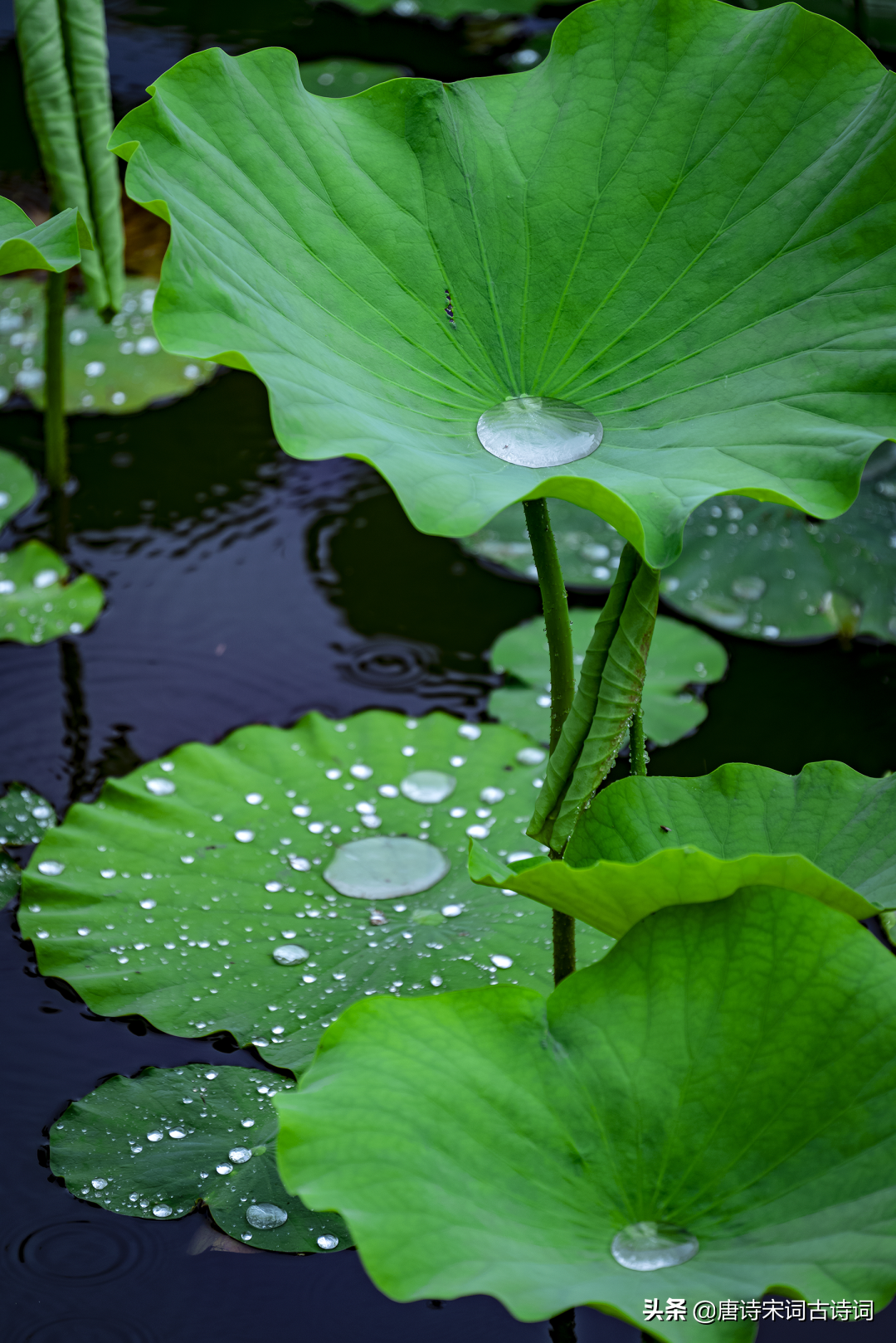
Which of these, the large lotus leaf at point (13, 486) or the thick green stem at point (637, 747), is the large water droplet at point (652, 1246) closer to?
the thick green stem at point (637, 747)

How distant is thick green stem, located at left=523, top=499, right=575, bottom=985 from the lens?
1120 millimetres

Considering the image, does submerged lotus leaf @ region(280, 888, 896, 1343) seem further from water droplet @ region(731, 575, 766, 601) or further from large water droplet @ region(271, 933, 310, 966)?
water droplet @ region(731, 575, 766, 601)

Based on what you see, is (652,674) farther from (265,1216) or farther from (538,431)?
(265,1216)

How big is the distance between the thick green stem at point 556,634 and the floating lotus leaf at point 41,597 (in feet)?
3.59

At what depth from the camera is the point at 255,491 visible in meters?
2.36

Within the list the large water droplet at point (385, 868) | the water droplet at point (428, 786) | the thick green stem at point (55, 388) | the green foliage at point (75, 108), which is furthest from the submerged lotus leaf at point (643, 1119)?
the thick green stem at point (55, 388)

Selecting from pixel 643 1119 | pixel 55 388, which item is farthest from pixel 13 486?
pixel 643 1119

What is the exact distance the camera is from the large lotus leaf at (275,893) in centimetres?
133

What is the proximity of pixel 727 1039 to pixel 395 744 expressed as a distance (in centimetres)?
89

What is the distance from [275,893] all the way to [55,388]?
3.90 ft

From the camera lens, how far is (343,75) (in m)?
3.29

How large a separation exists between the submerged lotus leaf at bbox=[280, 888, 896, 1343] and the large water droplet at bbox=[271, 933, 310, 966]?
46cm

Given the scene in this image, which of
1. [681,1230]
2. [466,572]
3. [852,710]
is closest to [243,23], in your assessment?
[466,572]

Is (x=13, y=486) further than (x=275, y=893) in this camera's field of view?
Yes
